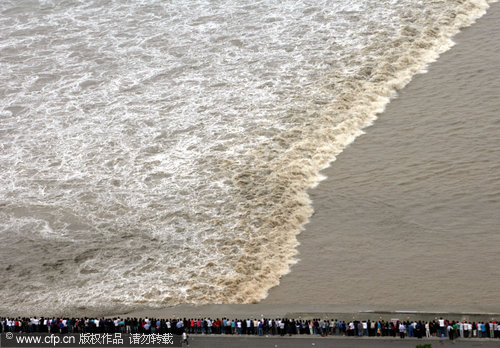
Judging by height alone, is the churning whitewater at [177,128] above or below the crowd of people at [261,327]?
above

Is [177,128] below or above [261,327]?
above

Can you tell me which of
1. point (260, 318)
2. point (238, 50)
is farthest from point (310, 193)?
point (238, 50)

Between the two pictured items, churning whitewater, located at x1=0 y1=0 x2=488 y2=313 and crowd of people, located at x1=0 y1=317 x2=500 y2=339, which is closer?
crowd of people, located at x1=0 y1=317 x2=500 y2=339

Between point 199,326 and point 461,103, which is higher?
point 461,103

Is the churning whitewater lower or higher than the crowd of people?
higher

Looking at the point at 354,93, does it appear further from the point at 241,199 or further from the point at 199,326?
the point at 199,326
